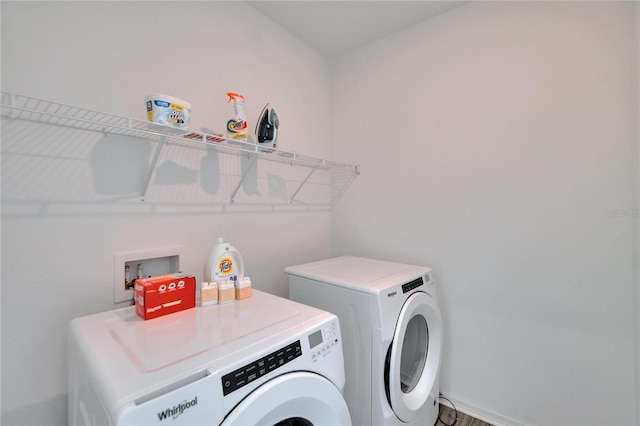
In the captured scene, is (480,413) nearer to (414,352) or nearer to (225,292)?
(414,352)

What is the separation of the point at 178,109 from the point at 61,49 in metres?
0.50

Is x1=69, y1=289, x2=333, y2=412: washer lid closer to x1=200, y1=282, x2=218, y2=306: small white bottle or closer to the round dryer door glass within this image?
x1=200, y1=282, x2=218, y2=306: small white bottle

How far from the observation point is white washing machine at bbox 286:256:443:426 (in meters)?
1.37

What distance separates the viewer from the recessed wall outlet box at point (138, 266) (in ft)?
4.17

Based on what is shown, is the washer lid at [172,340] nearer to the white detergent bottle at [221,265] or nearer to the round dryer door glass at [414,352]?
the white detergent bottle at [221,265]

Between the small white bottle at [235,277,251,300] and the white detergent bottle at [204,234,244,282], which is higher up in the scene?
the white detergent bottle at [204,234,244,282]

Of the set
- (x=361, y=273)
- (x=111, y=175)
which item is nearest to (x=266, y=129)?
(x=111, y=175)

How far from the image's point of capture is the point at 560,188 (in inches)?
61.1

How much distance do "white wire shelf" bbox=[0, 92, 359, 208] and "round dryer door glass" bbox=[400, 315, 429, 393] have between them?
120cm

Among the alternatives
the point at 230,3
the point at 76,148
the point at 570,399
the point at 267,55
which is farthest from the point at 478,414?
the point at 230,3

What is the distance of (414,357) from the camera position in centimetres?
182

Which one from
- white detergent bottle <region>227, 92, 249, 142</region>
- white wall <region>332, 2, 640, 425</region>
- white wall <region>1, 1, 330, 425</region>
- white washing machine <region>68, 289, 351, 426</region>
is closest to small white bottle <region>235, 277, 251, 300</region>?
white washing machine <region>68, 289, 351, 426</region>

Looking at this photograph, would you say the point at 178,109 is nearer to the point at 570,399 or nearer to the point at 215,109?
the point at 215,109

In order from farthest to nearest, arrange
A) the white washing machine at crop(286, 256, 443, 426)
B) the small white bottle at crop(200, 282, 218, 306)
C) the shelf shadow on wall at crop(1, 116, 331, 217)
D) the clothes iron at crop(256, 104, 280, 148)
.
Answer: the clothes iron at crop(256, 104, 280, 148), the white washing machine at crop(286, 256, 443, 426), the small white bottle at crop(200, 282, 218, 306), the shelf shadow on wall at crop(1, 116, 331, 217)
